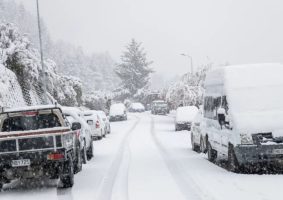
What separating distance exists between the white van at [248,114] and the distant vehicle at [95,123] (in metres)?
13.3

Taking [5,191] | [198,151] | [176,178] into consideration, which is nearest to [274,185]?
[176,178]

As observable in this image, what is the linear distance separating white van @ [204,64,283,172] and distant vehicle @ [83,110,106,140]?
43.7 ft

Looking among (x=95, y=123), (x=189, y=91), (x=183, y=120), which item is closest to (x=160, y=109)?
(x=189, y=91)

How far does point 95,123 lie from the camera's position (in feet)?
94.7

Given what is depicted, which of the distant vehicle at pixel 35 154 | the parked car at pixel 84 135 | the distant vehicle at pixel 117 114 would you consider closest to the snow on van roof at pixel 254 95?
the distant vehicle at pixel 35 154

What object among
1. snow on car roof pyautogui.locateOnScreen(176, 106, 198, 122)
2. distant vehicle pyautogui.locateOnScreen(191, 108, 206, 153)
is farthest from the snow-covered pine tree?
distant vehicle pyautogui.locateOnScreen(191, 108, 206, 153)

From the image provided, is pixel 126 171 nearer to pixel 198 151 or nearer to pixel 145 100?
pixel 198 151

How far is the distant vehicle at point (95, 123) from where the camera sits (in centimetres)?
2891

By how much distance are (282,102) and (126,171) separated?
4103 millimetres

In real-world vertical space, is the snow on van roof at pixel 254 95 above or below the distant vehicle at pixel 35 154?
above

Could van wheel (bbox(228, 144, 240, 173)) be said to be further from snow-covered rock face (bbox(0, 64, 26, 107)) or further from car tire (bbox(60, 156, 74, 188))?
snow-covered rock face (bbox(0, 64, 26, 107))

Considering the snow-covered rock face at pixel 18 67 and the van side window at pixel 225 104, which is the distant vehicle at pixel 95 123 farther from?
the van side window at pixel 225 104

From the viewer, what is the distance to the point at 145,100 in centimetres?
11394

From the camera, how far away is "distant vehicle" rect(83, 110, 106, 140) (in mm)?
28906
